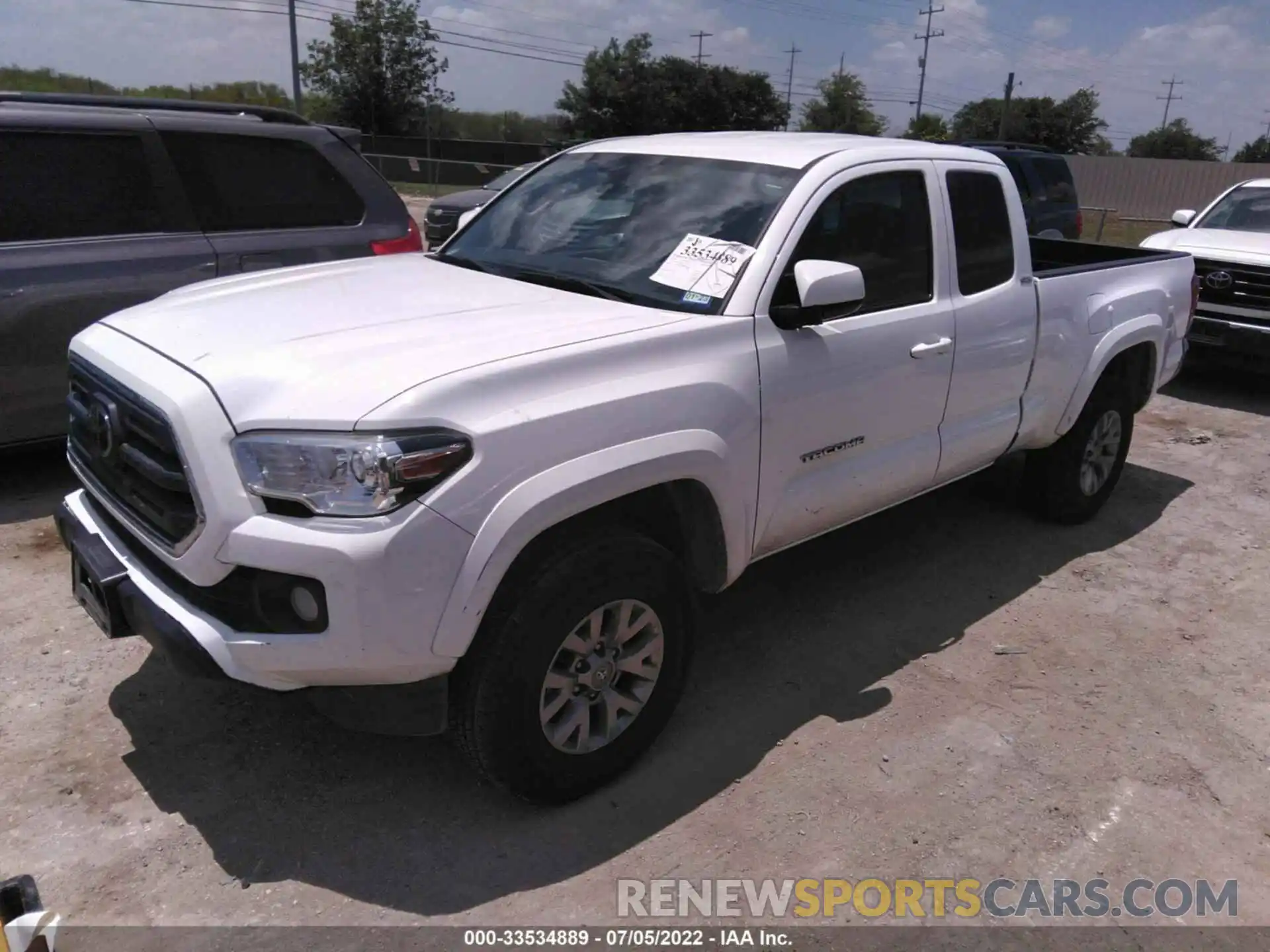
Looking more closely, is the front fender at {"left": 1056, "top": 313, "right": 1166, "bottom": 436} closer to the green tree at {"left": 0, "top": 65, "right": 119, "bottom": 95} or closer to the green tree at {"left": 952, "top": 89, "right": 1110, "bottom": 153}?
the green tree at {"left": 0, "top": 65, "right": 119, "bottom": 95}

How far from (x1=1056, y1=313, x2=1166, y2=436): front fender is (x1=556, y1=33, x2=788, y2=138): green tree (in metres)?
58.3

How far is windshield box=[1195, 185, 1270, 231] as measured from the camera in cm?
952

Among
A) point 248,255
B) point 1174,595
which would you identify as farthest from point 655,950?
point 248,255

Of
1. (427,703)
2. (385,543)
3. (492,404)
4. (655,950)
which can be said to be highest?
(492,404)

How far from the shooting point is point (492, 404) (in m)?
2.60

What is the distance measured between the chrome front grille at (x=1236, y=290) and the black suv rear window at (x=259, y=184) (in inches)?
268

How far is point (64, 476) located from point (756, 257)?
415 cm

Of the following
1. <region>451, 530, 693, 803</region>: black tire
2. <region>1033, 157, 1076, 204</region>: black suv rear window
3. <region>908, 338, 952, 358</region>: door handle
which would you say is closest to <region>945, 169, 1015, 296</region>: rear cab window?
<region>908, 338, 952, 358</region>: door handle

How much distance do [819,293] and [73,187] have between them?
393cm

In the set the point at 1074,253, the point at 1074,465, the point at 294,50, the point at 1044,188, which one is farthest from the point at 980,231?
the point at 294,50

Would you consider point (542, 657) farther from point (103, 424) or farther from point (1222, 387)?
point (1222, 387)

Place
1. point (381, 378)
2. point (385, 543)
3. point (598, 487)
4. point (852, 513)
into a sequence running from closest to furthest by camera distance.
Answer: point (385, 543), point (381, 378), point (598, 487), point (852, 513)

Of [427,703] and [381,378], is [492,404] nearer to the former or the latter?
[381,378]

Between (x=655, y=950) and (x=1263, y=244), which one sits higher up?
(x=1263, y=244)
